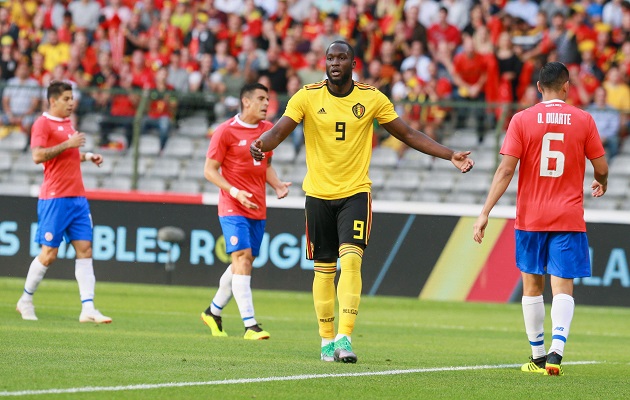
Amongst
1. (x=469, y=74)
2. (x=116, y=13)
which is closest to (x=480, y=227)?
(x=469, y=74)

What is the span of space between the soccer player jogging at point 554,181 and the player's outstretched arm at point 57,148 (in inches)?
190

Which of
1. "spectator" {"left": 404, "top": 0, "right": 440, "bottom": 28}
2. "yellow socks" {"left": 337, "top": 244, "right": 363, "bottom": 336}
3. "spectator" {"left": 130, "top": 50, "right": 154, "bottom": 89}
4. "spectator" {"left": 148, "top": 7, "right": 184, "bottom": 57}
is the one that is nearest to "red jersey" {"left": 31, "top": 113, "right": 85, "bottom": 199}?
"yellow socks" {"left": 337, "top": 244, "right": 363, "bottom": 336}

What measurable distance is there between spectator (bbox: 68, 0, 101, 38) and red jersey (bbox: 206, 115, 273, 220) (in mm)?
12497

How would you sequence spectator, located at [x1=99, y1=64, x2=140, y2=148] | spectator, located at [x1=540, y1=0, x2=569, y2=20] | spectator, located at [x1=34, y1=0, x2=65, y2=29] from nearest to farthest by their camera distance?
spectator, located at [x1=99, y1=64, x2=140, y2=148], spectator, located at [x1=540, y1=0, x2=569, y2=20], spectator, located at [x1=34, y1=0, x2=65, y2=29]

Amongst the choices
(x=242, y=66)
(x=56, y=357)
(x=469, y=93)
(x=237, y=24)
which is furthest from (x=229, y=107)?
(x=56, y=357)

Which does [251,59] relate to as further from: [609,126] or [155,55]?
[609,126]

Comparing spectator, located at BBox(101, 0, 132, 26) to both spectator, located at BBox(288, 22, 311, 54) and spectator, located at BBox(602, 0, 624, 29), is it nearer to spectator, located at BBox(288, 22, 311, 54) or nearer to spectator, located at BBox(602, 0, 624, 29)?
spectator, located at BBox(288, 22, 311, 54)

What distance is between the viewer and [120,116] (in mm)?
19750

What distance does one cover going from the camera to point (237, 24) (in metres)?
21.8

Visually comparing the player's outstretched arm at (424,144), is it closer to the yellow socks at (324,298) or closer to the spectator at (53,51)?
the yellow socks at (324,298)

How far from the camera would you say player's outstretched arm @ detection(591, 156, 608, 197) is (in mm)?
8555

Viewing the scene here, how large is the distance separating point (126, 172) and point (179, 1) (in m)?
4.95

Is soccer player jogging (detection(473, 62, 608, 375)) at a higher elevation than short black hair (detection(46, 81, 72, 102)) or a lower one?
lower

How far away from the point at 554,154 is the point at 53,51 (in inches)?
624
